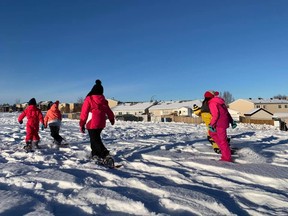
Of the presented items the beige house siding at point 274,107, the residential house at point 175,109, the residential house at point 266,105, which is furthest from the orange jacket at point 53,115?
the beige house siding at point 274,107

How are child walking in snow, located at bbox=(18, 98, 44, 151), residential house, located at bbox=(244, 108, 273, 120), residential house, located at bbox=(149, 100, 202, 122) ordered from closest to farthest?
child walking in snow, located at bbox=(18, 98, 44, 151)
residential house, located at bbox=(244, 108, 273, 120)
residential house, located at bbox=(149, 100, 202, 122)

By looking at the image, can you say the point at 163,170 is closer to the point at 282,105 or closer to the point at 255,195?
the point at 255,195

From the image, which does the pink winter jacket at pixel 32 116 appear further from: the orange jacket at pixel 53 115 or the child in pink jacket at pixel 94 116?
the child in pink jacket at pixel 94 116

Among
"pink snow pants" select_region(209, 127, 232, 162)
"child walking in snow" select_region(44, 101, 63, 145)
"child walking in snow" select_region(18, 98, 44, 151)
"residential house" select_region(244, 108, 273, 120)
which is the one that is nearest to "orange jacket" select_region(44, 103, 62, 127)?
"child walking in snow" select_region(44, 101, 63, 145)

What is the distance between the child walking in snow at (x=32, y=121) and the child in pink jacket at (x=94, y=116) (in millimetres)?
2860

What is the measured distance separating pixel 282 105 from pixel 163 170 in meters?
87.8

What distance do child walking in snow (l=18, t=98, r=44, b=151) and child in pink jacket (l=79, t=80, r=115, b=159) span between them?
2.86 metres

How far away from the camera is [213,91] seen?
24.7 ft

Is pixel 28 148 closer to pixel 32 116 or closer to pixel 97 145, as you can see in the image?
pixel 32 116

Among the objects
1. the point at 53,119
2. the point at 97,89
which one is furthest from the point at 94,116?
the point at 53,119

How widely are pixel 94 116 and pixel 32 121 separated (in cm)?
345

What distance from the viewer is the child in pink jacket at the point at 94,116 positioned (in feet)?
21.2

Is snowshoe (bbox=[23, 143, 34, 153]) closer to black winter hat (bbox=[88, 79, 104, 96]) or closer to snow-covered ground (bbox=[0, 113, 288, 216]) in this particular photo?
snow-covered ground (bbox=[0, 113, 288, 216])

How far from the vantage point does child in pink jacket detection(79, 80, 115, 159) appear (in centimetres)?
645
